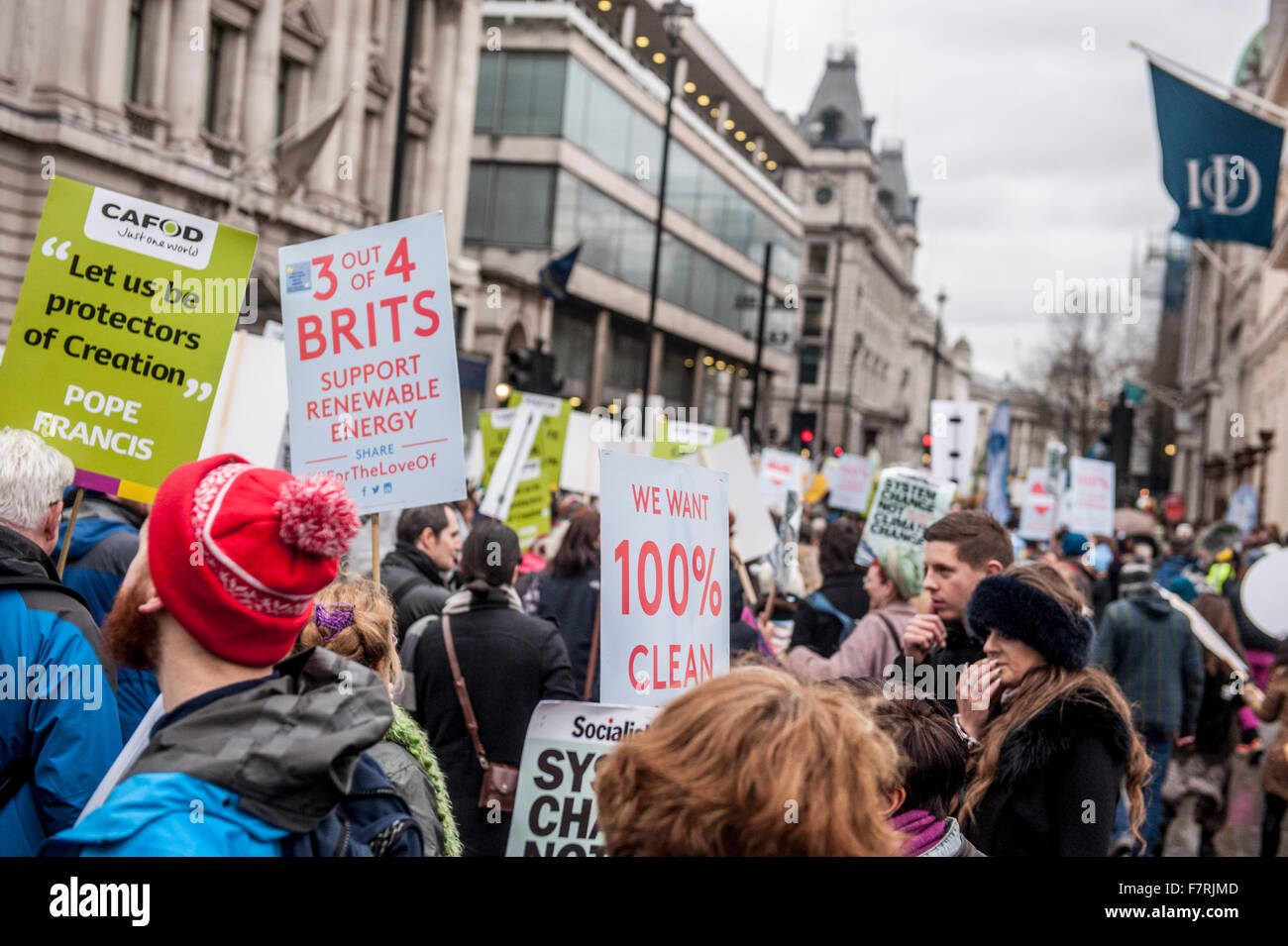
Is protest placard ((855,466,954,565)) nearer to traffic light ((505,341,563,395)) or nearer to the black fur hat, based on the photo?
the black fur hat

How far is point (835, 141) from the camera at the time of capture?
9219 cm

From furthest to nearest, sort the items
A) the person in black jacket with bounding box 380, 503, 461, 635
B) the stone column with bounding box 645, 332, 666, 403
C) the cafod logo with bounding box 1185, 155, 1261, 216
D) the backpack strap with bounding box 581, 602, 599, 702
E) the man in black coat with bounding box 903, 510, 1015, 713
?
the stone column with bounding box 645, 332, 666, 403 → the cafod logo with bounding box 1185, 155, 1261, 216 → the backpack strap with bounding box 581, 602, 599, 702 → the person in black jacket with bounding box 380, 503, 461, 635 → the man in black coat with bounding box 903, 510, 1015, 713

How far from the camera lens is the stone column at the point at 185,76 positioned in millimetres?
22703

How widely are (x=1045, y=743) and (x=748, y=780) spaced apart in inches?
72.4

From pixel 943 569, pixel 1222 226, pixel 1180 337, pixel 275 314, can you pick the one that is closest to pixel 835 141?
pixel 1180 337

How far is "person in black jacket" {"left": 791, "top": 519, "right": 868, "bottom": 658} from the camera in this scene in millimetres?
6922

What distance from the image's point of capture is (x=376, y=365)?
423cm

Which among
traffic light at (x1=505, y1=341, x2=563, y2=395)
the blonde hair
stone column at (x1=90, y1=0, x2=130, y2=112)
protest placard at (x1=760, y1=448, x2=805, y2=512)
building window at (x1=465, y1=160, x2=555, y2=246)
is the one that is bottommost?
the blonde hair

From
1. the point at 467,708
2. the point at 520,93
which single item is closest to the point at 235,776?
the point at 467,708

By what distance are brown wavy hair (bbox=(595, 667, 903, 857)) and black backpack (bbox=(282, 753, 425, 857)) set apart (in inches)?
14.7

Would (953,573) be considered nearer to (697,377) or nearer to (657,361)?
(657,361)

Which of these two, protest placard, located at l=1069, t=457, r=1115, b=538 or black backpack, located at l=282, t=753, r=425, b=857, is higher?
protest placard, located at l=1069, t=457, r=1115, b=538

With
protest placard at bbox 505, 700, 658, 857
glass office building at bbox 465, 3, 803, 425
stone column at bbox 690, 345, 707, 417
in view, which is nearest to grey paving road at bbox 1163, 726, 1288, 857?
protest placard at bbox 505, 700, 658, 857

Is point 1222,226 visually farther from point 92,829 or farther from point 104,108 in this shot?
point 104,108
